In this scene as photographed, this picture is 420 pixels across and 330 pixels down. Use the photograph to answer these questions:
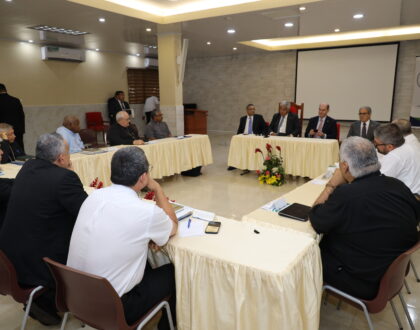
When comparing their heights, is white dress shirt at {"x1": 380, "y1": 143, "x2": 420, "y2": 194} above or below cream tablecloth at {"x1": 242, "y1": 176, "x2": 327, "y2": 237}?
above

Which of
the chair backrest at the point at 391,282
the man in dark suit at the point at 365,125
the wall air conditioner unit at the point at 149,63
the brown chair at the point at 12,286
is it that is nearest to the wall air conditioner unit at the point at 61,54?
the wall air conditioner unit at the point at 149,63

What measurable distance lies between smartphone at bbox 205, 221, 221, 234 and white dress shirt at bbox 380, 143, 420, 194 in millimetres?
1532

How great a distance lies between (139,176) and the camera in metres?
1.58

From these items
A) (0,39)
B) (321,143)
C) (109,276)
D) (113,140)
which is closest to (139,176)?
(109,276)

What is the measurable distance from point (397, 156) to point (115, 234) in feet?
7.38

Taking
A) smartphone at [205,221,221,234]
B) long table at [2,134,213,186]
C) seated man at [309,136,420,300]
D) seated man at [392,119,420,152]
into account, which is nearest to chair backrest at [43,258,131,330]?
smartphone at [205,221,221,234]

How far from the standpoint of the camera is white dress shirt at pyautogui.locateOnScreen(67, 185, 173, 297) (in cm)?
141

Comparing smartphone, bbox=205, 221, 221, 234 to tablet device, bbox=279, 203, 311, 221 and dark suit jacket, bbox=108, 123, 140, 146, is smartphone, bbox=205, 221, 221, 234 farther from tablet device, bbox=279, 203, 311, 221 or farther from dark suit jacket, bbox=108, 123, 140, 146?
dark suit jacket, bbox=108, 123, 140, 146

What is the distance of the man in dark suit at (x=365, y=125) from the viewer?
199 inches

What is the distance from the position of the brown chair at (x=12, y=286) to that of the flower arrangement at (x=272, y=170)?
161 inches

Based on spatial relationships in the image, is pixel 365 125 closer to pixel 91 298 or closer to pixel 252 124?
pixel 252 124

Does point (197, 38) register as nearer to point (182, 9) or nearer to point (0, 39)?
point (182, 9)

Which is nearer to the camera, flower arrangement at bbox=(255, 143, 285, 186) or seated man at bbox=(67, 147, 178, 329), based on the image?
seated man at bbox=(67, 147, 178, 329)

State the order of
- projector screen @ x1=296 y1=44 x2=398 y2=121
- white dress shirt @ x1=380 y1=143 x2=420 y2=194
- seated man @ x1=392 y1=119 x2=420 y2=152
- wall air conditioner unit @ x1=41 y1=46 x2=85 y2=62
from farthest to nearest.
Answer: projector screen @ x1=296 y1=44 x2=398 y2=121 < wall air conditioner unit @ x1=41 y1=46 x2=85 y2=62 < seated man @ x1=392 y1=119 x2=420 y2=152 < white dress shirt @ x1=380 y1=143 x2=420 y2=194
